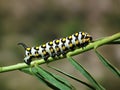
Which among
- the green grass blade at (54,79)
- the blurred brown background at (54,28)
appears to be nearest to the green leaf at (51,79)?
the green grass blade at (54,79)

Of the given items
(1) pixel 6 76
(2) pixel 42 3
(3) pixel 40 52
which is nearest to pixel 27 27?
(2) pixel 42 3

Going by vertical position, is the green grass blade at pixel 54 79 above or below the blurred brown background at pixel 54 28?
below

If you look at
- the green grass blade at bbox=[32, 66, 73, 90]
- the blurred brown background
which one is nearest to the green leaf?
the green grass blade at bbox=[32, 66, 73, 90]

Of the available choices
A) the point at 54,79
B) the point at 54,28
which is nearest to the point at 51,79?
the point at 54,79

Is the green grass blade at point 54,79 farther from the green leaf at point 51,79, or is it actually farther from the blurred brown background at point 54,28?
the blurred brown background at point 54,28

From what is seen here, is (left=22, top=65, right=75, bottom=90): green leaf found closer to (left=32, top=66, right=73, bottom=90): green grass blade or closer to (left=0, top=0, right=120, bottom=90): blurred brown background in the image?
(left=32, top=66, right=73, bottom=90): green grass blade

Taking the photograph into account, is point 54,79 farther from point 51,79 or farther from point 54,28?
point 54,28

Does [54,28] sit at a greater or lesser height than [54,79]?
greater

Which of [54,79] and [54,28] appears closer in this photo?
[54,79]

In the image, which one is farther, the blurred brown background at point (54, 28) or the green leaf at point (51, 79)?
the blurred brown background at point (54, 28)

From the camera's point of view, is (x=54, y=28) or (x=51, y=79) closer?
(x=51, y=79)
